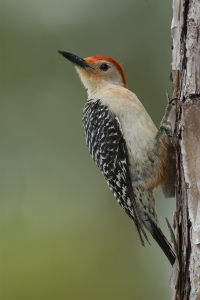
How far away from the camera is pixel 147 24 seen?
301 inches

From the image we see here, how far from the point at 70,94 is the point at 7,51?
3.90 ft

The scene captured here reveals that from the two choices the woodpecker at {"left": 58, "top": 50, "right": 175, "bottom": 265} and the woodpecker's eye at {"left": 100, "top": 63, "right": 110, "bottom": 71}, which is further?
the woodpecker's eye at {"left": 100, "top": 63, "right": 110, "bottom": 71}

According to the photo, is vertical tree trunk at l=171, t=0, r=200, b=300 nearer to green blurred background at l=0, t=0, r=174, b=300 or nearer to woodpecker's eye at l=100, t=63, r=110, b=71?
woodpecker's eye at l=100, t=63, r=110, b=71

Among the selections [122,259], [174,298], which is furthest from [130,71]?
[174,298]

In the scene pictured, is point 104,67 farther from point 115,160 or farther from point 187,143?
point 187,143

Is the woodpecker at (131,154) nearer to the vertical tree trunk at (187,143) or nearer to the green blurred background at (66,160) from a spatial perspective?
the vertical tree trunk at (187,143)

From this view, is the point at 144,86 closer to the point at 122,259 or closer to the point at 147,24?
the point at 147,24

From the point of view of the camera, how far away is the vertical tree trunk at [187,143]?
11.0 ft

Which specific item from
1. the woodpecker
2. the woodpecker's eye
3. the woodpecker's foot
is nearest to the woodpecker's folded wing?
the woodpecker

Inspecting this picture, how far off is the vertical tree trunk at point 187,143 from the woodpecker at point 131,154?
30.5 inches

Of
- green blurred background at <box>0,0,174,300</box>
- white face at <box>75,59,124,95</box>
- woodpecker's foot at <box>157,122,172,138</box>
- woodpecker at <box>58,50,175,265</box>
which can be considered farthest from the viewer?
green blurred background at <box>0,0,174,300</box>

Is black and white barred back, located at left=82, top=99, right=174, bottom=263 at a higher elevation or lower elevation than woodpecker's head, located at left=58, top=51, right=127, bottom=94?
lower

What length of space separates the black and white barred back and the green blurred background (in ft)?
4.88

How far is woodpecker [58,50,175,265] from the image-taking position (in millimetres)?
4719
